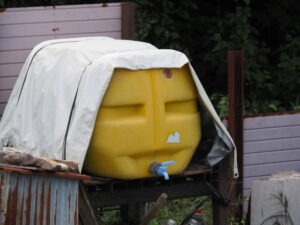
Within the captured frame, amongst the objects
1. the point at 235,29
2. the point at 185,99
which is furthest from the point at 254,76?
the point at 185,99

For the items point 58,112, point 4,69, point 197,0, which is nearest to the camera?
point 58,112

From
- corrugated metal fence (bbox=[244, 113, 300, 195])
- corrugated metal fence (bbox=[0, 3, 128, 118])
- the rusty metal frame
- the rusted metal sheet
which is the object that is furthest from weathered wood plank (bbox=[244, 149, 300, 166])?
the rusted metal sheet

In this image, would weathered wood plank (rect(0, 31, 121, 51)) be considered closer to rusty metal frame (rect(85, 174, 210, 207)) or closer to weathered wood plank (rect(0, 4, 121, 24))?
weathered wood plank (rect(0, 4, 121, 24))

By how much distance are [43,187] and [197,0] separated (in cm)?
572

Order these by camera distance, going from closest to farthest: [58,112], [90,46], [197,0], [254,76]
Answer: [58,112], [90,46], [254,76], [197,0]

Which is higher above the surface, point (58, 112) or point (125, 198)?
point (58, 112)

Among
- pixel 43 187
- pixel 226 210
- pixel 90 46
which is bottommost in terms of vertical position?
pixel 226 210

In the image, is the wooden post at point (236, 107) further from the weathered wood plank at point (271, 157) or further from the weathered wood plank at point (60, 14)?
the weathered wood plank at point (60, 14)

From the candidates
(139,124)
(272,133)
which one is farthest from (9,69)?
(272,133)

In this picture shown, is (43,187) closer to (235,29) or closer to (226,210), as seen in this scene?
(226,210)

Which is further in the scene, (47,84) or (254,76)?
(254,76)

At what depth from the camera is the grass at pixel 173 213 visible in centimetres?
765

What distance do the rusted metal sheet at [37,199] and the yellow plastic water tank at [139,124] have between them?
1.40 feet

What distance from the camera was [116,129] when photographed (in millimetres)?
5688
